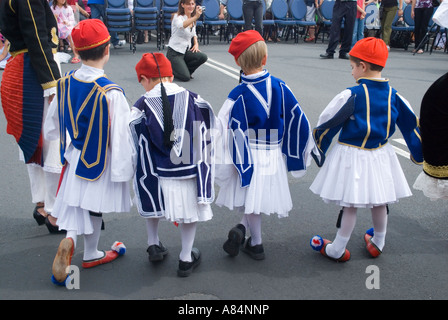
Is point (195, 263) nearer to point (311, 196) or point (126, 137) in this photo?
point (126, 137)

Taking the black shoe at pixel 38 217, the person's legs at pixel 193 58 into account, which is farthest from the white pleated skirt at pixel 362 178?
the person's legs at pixel 193 58

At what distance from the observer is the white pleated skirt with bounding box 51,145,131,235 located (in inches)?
127

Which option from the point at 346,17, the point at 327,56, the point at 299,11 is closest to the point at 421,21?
the point at 346,17

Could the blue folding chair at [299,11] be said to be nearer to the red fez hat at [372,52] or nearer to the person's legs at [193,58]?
the person's legs at [193,58]

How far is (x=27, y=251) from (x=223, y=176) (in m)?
1.60

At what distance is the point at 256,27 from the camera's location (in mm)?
13641

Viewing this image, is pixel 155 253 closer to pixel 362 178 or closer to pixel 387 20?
pixel 362 178

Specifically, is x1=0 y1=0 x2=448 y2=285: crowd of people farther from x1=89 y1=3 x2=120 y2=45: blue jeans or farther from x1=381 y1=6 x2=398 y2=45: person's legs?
x1=381 y1=6 x2=398 y2=45: person's legs

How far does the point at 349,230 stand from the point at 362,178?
1.29 ft

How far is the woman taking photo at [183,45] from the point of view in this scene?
896 centimetres

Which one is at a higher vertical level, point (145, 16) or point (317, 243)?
point (145, 16)

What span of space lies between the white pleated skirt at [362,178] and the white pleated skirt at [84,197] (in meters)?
1.42

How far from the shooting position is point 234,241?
3512 mm

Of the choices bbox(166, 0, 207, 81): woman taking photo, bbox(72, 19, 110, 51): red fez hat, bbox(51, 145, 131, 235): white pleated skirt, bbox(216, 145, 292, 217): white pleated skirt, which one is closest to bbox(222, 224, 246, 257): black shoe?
bbox(216, 145, 292, 217): white pleated skirt
